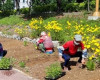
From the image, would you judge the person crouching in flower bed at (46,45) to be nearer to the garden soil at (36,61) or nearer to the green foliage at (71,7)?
the garden soil at (36,61)

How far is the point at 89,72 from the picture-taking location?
6.60 metres

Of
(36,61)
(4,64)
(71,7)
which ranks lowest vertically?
(36,61)

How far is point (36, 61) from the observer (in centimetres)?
793

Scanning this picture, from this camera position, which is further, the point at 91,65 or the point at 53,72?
the point at 91,65

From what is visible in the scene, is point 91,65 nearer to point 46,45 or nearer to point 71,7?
point 46,45

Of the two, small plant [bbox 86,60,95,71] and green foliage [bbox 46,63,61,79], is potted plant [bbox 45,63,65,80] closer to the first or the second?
green foliage [bbox 46,63,61,79]

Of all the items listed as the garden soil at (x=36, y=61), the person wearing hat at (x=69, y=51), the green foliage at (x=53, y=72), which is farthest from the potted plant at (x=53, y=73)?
the person wearing hat at (x=69, y=51)

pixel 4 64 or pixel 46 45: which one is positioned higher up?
pixel 46 45

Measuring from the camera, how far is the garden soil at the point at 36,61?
6.45 meters

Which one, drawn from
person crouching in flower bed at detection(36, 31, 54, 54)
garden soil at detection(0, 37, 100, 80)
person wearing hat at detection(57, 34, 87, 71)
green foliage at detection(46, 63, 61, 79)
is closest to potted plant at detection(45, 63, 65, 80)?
green foliage at detection(46, 63, 61, 79)

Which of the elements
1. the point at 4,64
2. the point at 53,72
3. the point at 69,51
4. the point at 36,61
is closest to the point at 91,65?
the point at 69,51

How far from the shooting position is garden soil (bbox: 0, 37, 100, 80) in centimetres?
645

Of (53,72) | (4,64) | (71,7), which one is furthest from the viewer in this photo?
(71,7)

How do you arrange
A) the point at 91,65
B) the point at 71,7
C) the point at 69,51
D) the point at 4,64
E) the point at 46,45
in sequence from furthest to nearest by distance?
1. the point at 71,7
2. the point at 46,45
3. the point at 4,64
4. the point at 69,51
5. the point at 91,65
